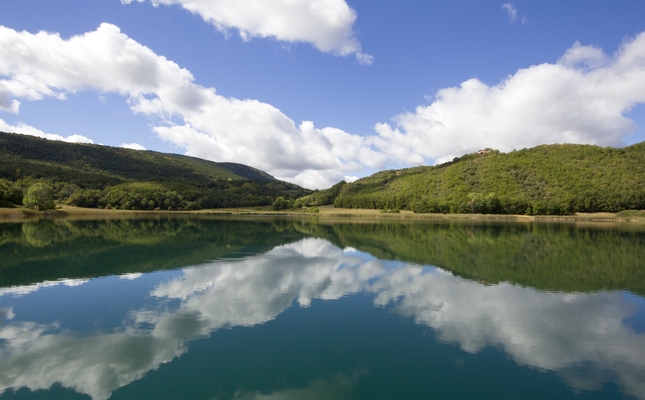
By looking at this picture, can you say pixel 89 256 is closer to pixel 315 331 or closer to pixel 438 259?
pixel 315 331

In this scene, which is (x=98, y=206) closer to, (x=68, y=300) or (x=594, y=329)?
(x=68, y=300)

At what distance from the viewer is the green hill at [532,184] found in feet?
333

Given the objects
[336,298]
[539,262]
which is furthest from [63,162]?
[539,262]

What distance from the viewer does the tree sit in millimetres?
75725

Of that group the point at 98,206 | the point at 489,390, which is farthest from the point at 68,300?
the point at 98,206

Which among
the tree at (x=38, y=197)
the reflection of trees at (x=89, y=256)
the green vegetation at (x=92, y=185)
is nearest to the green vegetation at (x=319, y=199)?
the green vegetation at (x=92, y=185)

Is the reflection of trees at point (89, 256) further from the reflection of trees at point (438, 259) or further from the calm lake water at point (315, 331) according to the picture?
the calm lake water at point (315, 331)

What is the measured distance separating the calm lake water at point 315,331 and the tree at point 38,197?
68683 millimetres

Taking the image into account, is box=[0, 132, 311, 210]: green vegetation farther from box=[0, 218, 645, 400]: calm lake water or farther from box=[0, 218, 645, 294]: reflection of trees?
box=[0, 218, 645, 400]: calm lake water

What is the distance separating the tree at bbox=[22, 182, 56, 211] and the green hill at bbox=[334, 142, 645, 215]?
98656 mm

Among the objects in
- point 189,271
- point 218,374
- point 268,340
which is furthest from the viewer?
point 189,271

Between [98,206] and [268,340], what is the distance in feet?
381

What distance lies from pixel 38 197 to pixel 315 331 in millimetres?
89006

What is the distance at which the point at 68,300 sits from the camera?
1434cm
